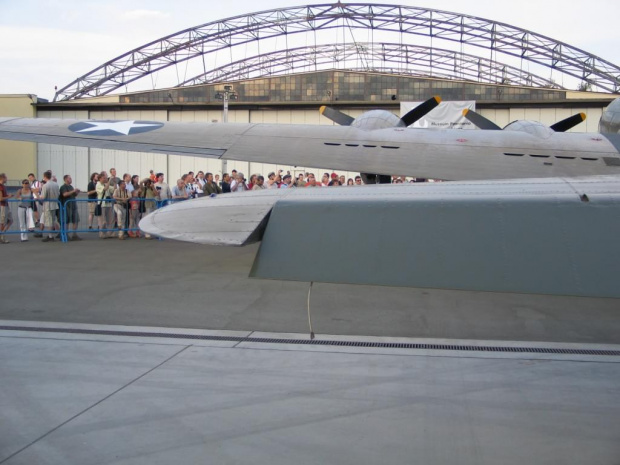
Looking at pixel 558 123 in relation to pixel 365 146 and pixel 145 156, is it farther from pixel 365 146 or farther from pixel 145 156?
pixel 145 156

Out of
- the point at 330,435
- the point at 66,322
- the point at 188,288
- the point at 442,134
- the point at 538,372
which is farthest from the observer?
the point at 442,134

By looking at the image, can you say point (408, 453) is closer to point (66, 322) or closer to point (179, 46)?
point (66, 322)

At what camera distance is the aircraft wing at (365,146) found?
13094mm

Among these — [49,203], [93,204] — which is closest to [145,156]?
[93,204]

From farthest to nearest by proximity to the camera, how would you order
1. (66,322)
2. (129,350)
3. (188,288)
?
1. (188,288)
2. (66,322)
3. (129,350)

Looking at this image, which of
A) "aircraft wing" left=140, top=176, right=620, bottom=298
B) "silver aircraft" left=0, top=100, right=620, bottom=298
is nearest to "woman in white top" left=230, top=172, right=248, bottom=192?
"silver aircraft" left=0, top=100, right=620, bottom=298

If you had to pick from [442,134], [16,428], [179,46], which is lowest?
[16,428]

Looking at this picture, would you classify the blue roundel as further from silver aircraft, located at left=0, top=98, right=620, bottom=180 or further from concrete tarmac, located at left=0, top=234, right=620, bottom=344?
concrete tarmac, located at left=0, top=234, right=620, bottom=344

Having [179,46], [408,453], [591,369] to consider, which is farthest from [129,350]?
[179,46]

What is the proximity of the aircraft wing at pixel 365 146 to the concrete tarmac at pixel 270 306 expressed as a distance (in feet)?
11.0

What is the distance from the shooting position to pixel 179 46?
149 ft

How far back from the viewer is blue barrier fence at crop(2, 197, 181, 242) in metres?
16.1

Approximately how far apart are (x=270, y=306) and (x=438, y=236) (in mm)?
6061

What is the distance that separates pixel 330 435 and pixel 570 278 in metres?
2.51
